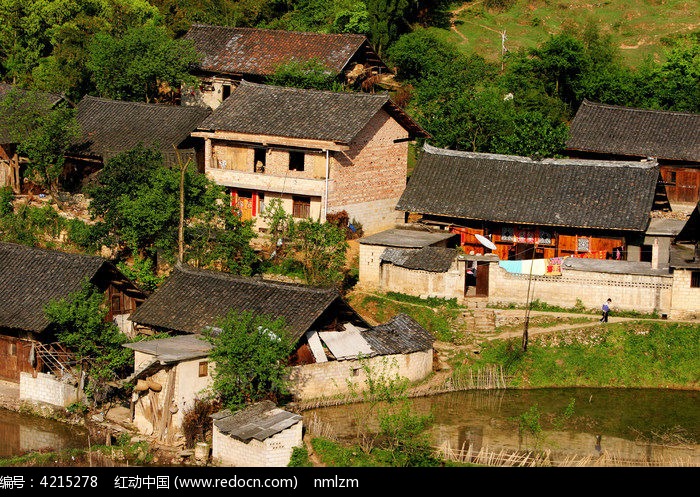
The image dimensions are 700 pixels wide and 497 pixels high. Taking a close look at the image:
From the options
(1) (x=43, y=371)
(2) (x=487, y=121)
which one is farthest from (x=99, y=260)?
(2) (x=487, y=121)

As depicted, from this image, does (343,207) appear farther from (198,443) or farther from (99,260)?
(198,443)

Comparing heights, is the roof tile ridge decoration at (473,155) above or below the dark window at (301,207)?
above

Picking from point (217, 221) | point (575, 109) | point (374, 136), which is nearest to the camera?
point (217, 221)

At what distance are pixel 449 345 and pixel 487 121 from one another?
1150 cm

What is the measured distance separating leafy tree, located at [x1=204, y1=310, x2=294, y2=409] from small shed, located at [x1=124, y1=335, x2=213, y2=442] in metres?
0.49

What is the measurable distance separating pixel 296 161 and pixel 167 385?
1391 cm

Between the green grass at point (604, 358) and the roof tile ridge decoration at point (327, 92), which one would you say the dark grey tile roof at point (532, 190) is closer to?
the roof tile ridge decoration at point (327, 92)

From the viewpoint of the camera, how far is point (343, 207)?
4291cm

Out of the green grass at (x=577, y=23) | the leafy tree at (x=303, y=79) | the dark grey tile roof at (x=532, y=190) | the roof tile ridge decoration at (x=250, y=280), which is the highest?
the green grass at (x=577, y=23)

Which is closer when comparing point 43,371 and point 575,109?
point 43,371

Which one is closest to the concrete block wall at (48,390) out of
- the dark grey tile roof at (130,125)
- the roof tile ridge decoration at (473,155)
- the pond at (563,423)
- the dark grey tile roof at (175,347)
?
the dark grey tile roof at (175,347)

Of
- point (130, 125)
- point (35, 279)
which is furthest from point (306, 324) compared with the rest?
point (130, 125)

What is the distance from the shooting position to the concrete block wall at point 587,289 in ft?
121

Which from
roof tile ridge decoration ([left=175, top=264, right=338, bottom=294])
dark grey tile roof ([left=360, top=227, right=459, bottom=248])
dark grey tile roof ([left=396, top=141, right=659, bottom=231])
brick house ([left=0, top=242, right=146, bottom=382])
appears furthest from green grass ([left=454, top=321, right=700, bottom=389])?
brick house ([left=0, top=242, right=146, bottom=382])
